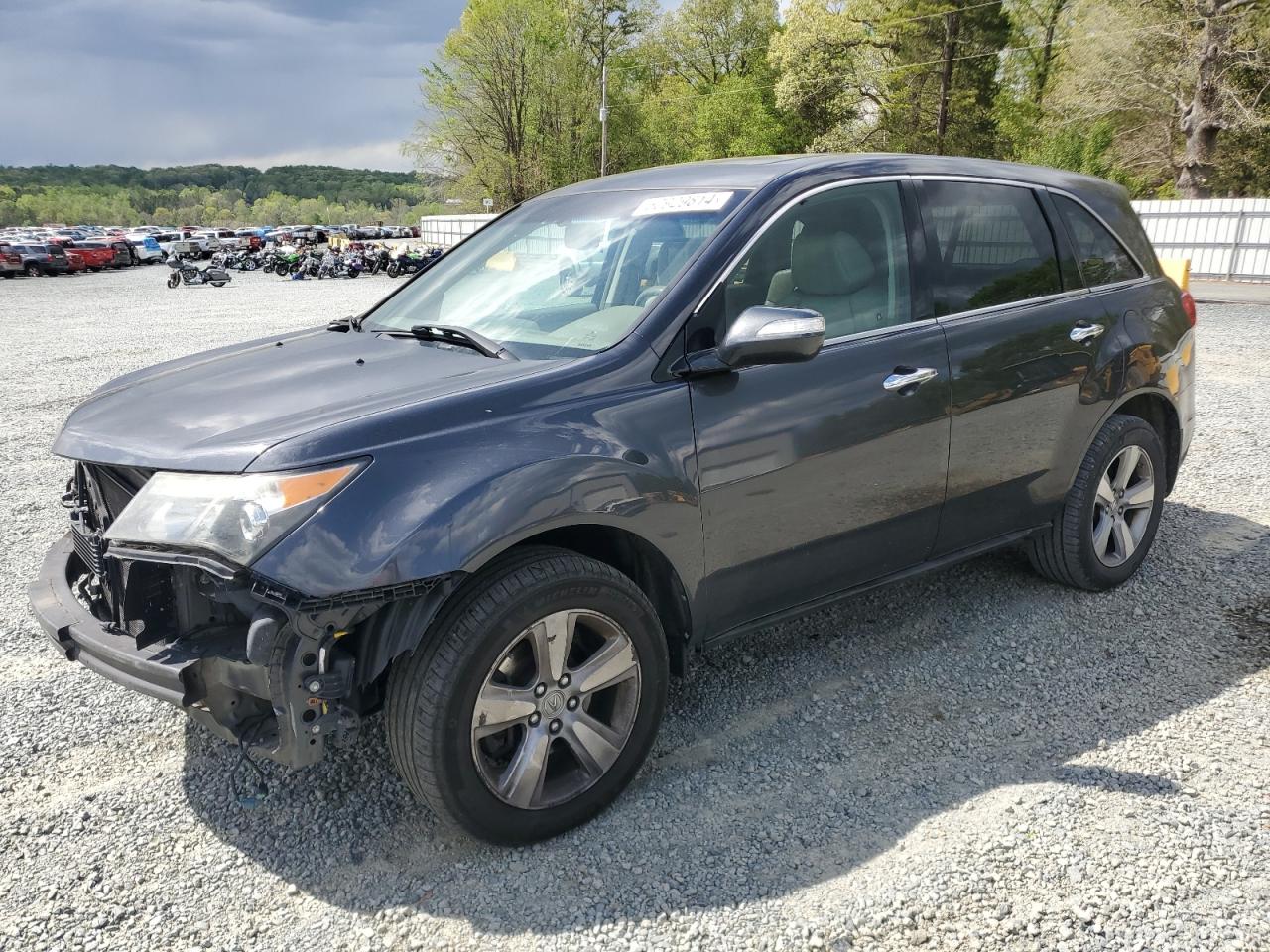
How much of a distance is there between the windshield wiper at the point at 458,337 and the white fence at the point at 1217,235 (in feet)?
74.7

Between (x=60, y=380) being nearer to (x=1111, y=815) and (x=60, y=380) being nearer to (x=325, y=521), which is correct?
(x=325, y=521)

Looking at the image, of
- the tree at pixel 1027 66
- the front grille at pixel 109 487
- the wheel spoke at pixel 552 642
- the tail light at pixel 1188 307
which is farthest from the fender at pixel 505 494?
the tree at pixel 1027 66

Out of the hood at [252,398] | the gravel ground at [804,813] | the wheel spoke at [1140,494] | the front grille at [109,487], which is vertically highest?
the hood at [252,398]

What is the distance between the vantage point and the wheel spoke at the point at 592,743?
2.69m

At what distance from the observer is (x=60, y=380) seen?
10.8 m

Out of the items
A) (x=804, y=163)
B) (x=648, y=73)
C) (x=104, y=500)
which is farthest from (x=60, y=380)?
(x=648, y=73)

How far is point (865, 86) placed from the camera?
41.5 metres

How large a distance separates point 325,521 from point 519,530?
0.48 meters

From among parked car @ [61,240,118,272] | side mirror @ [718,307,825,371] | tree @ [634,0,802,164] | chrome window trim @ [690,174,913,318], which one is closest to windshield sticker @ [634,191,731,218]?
chrome window trim @ [690,174,913,318]

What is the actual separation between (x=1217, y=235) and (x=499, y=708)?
85.9ft

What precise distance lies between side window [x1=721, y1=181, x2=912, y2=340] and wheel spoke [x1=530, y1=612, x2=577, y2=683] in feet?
3.69

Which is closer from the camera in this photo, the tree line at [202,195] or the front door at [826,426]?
the front door at [826,426]

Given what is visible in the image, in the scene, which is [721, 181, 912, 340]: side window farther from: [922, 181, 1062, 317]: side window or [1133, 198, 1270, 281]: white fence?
[1133, 198, 1270, 281]: white fence

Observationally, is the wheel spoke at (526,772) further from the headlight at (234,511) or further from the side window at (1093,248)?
the side window at (1093,248)
